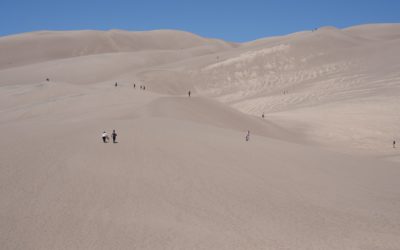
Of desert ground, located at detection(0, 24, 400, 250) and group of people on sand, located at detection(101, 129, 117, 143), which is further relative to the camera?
group of people on sand, located at detection(101, 129, 117, 143)

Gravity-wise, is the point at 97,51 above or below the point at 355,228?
above

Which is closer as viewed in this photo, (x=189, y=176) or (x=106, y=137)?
(x=189, y=176)

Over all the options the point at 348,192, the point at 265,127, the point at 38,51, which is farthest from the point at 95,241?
the point at 38,51

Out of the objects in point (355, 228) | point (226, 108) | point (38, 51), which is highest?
point (38, 51)

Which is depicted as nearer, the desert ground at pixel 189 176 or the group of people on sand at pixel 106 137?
the desert ground at pixel 189 176

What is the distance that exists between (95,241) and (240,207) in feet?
13.4

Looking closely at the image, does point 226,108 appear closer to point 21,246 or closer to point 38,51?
point 21,246

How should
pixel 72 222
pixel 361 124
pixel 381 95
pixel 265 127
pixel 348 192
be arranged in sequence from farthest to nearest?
pixel 381 95 → pixel 361 124 → pixel 265 127 → pixel 348 192 → pixel 72 222

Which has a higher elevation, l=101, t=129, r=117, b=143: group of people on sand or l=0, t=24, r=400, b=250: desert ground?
l=101, t=129, r=117, b=143: group of people on sand

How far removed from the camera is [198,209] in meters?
11.1

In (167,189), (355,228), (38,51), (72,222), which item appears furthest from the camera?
(38,51)

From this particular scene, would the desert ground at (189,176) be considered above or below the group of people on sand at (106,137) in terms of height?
below

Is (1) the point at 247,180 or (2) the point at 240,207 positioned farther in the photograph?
(1) the point at 247,180

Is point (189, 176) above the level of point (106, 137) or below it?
below
